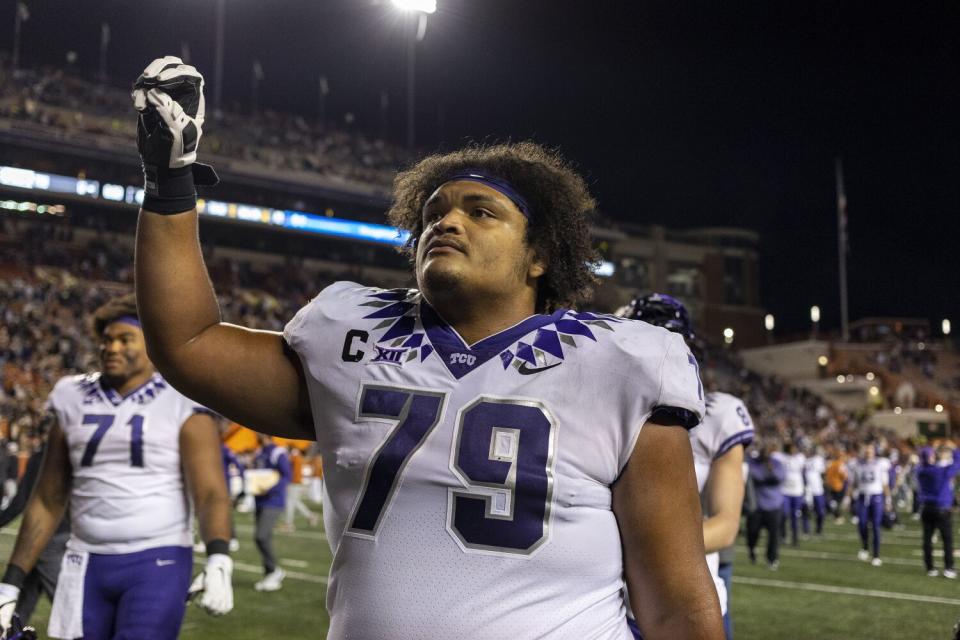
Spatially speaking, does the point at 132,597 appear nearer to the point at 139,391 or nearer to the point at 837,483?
the point at 139,391

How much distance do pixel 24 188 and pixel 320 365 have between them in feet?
116

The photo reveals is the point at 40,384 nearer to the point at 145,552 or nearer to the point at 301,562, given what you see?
the point at 301,562

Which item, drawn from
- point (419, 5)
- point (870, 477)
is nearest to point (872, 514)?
point (870, 477)

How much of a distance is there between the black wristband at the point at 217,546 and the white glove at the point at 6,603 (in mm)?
742

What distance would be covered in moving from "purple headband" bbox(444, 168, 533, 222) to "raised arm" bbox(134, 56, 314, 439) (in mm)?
569

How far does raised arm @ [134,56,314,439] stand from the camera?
1.86 metres

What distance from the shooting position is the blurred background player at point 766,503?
1191cm

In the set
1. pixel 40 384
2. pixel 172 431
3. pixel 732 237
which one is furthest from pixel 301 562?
pixel 732 237

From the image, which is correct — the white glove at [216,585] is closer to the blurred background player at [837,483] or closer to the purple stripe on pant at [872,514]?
the purple stripe on pant at [872,514]

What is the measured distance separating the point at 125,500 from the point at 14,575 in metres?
0.50

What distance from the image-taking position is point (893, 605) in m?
9.21

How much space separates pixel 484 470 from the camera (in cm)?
179

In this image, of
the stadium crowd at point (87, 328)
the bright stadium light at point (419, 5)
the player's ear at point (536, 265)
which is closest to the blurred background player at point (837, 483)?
the stadium crowd at point (87, 328)

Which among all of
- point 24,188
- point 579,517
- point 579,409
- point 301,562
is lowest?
point 301,562
